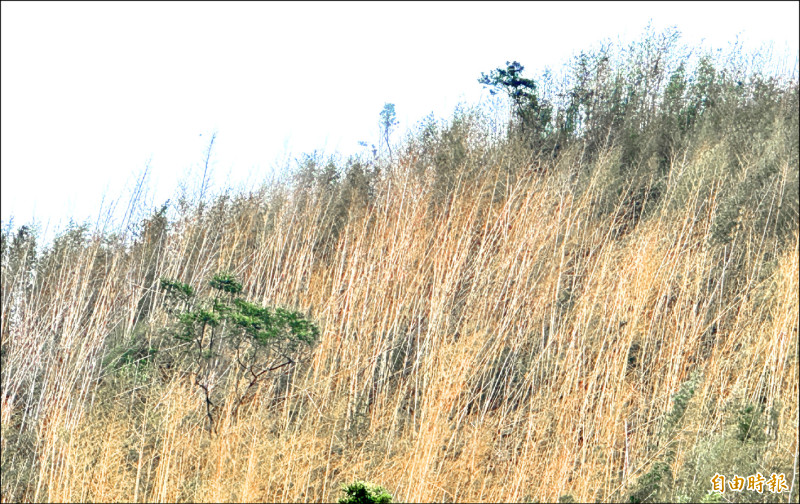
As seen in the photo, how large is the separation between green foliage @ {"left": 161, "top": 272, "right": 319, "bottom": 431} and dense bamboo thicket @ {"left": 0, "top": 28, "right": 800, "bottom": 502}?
0.57ft

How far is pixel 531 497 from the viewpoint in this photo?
682cm

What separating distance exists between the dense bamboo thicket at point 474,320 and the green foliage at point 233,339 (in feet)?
0.57

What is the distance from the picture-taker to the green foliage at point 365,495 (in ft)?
19.5

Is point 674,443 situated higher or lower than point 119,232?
lower

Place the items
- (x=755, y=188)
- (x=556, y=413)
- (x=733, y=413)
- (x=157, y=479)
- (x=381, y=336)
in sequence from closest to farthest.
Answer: (x=157, y=479), (x=733, y=413), (x=556, y=413), (x=381, y=336), (x=755, y=188)

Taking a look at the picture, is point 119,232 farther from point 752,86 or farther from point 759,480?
point 752,86

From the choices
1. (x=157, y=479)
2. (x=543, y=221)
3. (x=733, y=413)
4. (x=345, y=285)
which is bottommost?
(x=157, y=479)

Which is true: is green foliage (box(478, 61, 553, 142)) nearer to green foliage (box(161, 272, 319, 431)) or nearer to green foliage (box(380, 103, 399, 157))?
green foliage (box(380, 103, 399, 157))

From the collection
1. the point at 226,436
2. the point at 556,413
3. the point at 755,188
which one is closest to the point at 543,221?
the point at 755,188

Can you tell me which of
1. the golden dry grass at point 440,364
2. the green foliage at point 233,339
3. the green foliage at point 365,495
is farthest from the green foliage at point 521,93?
the green foliage at point 365,495

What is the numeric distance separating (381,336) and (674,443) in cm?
304

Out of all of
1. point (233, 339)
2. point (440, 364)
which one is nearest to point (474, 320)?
point (440, 364)

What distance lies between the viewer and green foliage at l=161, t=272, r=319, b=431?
7.55 meters

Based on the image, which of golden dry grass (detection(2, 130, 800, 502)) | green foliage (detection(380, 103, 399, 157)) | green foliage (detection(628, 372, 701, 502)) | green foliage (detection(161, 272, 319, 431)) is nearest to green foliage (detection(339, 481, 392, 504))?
golden dry grass (detection(2, 130, 800, 502))
